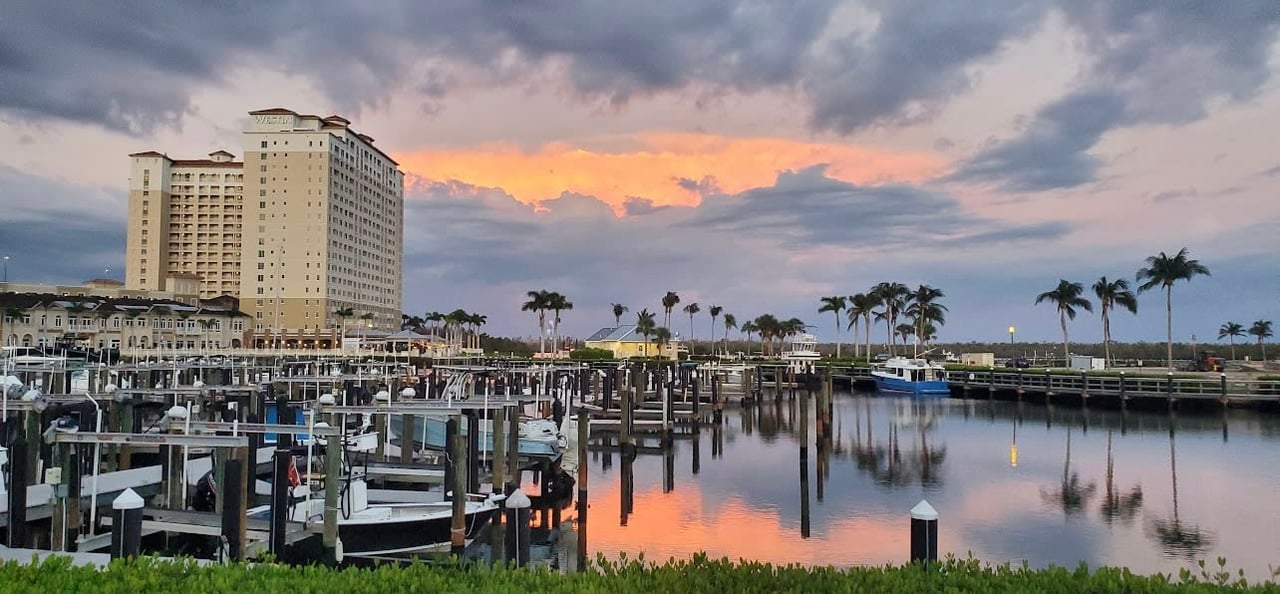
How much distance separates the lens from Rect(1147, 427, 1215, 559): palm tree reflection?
22469 mm

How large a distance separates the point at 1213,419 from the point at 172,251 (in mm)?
161526

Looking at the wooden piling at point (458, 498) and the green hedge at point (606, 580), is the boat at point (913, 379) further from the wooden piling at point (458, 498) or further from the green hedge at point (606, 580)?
the green hedge at point (606, 580)

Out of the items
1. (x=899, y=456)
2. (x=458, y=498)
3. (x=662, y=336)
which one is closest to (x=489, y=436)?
(x=458, y=498)

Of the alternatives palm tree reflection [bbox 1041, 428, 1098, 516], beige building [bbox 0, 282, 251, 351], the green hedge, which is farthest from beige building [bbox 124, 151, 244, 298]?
the green hedge

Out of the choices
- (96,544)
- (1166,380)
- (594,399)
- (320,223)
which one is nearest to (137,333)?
(320,223)

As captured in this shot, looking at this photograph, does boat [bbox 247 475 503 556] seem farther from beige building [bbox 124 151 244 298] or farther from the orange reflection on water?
beige building [bbox 124 151 244 298]

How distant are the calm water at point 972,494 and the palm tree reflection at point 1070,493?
0.35 ft

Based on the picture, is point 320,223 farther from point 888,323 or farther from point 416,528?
point 416,528

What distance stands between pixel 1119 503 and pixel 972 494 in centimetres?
469

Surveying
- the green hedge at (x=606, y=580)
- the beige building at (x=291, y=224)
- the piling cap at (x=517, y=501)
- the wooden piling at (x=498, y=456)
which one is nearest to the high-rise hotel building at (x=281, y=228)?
the beige building at (x=291, y=224)

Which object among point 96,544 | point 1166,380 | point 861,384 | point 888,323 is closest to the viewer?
point 96,544

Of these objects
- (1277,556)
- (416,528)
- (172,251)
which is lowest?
(1277,556)

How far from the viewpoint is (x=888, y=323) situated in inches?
4825

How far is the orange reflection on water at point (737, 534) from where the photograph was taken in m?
21.7
